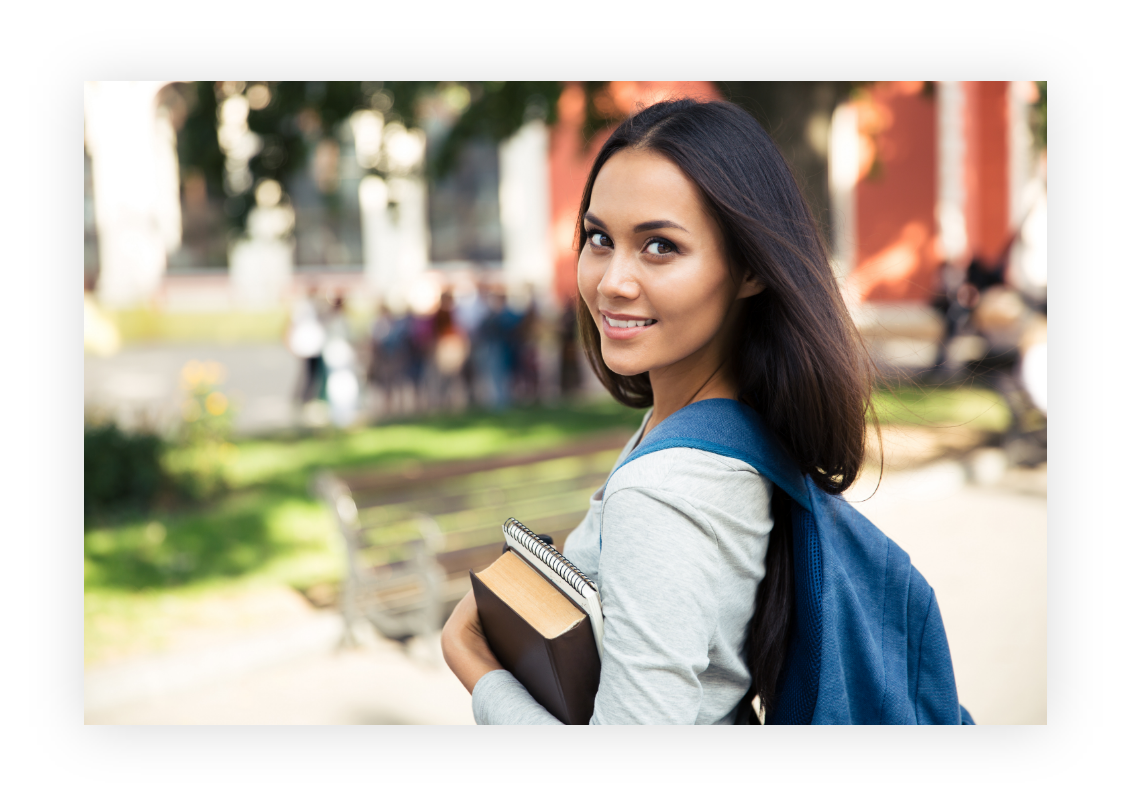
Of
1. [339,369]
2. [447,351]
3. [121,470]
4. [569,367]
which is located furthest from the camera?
[569,367]

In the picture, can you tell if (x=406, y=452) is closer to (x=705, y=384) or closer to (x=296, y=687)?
(x=296, y=687)

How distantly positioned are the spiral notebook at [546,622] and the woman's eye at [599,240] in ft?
1.44

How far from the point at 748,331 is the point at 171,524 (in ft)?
20.4

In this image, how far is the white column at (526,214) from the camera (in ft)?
76.1

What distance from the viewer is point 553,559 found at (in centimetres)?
127

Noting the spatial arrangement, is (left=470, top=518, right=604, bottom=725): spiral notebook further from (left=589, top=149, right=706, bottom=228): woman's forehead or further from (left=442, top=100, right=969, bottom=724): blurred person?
(left=589, top=149, right=706, bottom=228): woman's forehead

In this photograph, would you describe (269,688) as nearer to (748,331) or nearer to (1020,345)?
(748,331)

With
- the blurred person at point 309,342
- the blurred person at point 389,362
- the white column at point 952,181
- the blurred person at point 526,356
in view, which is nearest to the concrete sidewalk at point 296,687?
the blurred person at point 309,342

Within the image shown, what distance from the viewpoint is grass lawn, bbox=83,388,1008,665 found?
5062mm

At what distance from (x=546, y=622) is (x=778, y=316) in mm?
536

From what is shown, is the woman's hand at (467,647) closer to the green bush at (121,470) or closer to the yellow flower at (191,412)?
the green bush at (121,470)

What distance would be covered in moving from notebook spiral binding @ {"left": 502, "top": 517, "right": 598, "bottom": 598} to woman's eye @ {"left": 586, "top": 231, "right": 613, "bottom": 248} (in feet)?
1.44

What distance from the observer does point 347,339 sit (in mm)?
11789

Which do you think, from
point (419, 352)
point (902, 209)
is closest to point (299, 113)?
point (419, 352)
